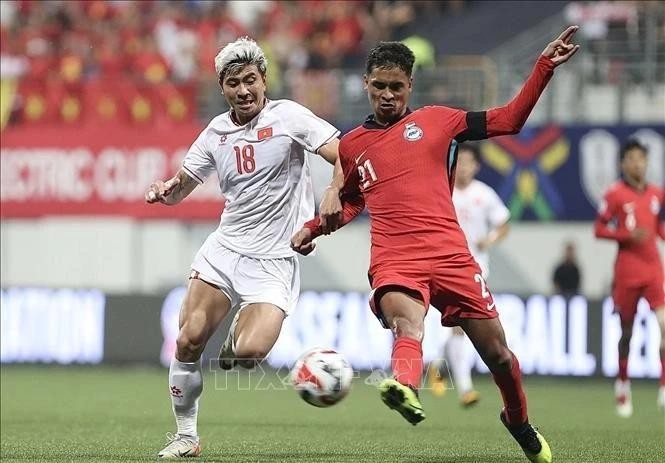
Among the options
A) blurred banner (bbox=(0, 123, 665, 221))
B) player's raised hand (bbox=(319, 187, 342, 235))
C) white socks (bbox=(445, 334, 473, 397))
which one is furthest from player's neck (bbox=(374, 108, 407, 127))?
blurred banner (bbox=(0, 123, 665, 221))

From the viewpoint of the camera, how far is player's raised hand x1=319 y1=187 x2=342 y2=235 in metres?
7.28

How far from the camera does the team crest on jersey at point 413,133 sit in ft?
24.0

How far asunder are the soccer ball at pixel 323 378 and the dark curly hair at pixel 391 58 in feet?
5.11

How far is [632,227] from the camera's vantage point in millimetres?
13234

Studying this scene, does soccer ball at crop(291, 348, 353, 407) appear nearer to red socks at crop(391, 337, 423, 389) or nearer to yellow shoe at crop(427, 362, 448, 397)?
red socks at crop(391, 337, 423, 389)

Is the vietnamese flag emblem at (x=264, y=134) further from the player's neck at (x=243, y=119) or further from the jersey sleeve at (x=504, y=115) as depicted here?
the jersey sleeve at (x=504, y=115)

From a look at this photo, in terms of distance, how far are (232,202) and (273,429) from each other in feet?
9.94

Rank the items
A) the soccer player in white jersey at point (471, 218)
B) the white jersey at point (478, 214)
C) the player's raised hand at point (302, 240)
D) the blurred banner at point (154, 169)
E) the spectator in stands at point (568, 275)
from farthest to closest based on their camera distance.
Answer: the spectator in stands at point (568, 275) < the blurred banner at point (154, 169) < the white jersey at point (478, 214) < the soccer player in white jersey at point (471, 218) < the player's raised hand at point (302, 240)

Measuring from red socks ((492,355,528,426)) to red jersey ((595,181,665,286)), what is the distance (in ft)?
19.1

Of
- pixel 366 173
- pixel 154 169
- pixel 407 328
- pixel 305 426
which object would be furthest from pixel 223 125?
pixel 154 169

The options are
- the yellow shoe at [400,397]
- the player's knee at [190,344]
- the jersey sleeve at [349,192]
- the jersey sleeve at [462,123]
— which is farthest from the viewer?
the player's knee at [190,344]

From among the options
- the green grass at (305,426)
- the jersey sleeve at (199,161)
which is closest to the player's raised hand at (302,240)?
the jersey sleeve at (199,161)

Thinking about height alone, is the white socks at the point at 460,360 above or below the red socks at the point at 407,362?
below

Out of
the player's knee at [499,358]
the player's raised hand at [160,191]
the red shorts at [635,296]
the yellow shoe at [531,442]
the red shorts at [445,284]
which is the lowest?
the yellow shoe at [531,442]
